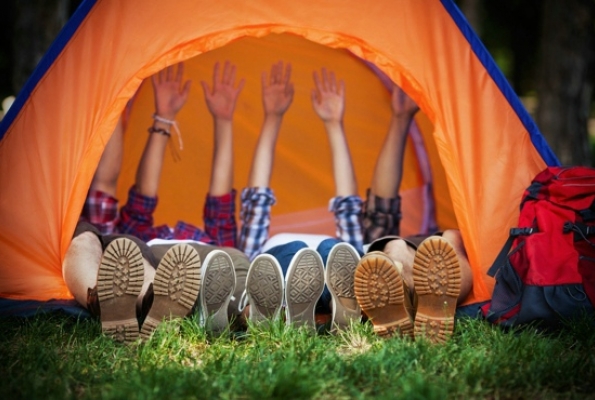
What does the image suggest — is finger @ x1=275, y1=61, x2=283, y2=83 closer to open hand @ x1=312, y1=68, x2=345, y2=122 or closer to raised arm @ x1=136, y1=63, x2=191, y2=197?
open hand @ x1=312, y1=68, x2=345, y2=122

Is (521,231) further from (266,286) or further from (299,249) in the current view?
(266,286)

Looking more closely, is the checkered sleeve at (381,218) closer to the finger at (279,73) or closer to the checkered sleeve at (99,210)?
the finger at (279,73)

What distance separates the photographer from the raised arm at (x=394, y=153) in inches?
155

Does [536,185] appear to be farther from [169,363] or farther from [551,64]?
[551,64]

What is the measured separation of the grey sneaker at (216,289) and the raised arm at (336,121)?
4.03 feet

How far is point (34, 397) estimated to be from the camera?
212cm

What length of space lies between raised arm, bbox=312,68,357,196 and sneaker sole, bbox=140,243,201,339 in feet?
4.60

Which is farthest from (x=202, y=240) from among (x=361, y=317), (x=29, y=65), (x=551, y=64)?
(x=551, y=64)

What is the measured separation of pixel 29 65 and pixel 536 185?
424cm

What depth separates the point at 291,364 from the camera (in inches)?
90.1

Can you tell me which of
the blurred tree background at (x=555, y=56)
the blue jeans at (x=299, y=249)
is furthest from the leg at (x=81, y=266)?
the blurred tree background at (x=555, y=56)

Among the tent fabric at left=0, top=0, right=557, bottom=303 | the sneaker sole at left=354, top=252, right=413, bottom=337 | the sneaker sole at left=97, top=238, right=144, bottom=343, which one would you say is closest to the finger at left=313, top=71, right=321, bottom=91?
the tent fabric at left=0, top=0, right=557, bottom=303

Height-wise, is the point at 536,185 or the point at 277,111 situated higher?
the point at 277,111

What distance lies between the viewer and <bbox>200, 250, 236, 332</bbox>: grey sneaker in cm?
272
